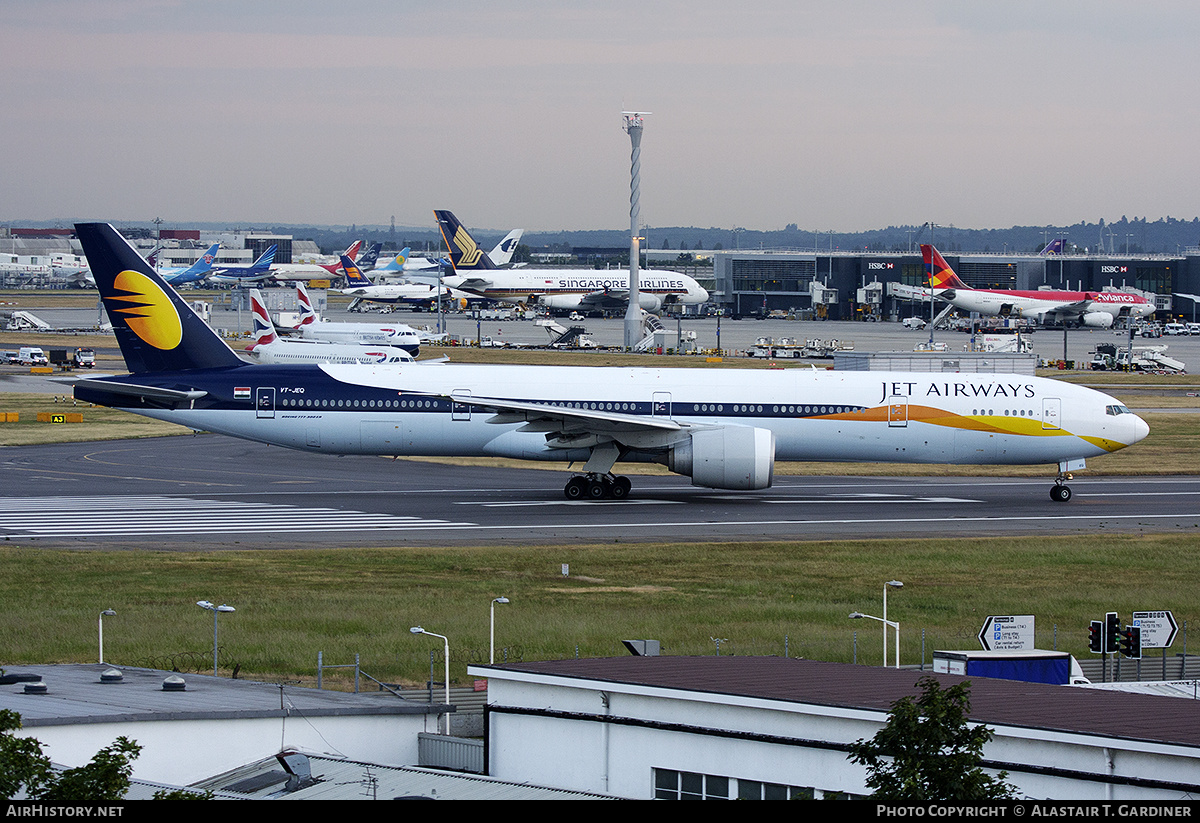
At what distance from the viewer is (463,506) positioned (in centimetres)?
4647

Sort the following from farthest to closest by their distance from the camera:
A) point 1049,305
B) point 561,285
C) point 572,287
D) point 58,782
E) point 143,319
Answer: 1. point 561,285
2. point 572,287
3. point 1049,305
4. point 143,319
5. point 58,782

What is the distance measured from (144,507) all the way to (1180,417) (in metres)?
58.7

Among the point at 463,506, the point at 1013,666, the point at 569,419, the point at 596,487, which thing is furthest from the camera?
the point at 596,487

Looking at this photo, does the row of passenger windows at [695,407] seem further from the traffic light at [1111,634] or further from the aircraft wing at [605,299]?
the aircraft wing at [605,299]

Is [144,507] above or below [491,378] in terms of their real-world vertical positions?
below

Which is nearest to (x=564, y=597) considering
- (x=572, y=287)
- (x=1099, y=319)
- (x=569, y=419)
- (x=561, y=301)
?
(x=569, y=419)

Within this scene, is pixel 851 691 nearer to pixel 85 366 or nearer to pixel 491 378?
pixel 491 378

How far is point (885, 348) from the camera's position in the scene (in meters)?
131

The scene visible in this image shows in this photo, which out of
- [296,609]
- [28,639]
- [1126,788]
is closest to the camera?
[1126,788]

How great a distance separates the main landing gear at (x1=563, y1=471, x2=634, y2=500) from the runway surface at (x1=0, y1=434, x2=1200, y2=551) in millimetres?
502

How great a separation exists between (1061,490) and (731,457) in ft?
42.8

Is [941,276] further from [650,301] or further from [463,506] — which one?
[463,506]

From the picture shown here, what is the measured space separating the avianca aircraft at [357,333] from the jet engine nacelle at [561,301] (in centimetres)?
5375
